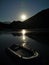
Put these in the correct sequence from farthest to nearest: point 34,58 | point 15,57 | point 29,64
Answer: point 15,57
point 34,58
point 29,64

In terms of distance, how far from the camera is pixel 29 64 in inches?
985

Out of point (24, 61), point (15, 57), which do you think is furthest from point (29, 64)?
point (15, 57)

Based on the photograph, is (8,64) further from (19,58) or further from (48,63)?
(48,63)

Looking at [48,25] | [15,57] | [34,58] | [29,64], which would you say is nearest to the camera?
[29,64]

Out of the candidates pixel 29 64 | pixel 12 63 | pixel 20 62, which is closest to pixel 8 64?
pixel 12 63

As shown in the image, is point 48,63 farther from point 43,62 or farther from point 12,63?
point 12,63

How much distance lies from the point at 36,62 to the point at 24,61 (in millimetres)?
2783

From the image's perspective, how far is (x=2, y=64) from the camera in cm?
2566

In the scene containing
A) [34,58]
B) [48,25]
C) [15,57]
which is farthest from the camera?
[48,25]

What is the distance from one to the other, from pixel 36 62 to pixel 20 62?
3725mm

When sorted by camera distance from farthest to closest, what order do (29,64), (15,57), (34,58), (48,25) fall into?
(48,25)
(15,57)
(34,58)
(29,64)

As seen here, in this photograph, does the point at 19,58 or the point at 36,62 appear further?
the point at 19,58

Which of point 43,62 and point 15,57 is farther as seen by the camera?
point 15,57

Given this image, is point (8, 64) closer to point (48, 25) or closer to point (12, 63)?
point (12, 63)
